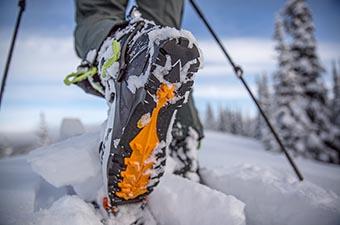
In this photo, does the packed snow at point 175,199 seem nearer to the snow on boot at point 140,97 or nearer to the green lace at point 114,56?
the snow on boot at point 140,97

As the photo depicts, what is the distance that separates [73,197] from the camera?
0.94 metres

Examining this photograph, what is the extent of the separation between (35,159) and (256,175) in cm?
89

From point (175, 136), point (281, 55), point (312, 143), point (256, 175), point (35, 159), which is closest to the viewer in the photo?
point (35, 159)

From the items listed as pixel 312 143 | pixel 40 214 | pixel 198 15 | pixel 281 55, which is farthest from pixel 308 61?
pixel 40 214

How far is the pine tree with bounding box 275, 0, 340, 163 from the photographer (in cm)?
1261

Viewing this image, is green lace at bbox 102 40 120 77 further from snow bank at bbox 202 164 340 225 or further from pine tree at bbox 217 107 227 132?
pine tree at bbox 217 107 227 132

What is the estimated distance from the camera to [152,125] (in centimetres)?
80

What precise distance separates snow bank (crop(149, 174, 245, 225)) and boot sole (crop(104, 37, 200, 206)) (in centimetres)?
14

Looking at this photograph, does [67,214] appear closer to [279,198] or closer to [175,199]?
[175,199]

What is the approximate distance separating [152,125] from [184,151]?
59 cm

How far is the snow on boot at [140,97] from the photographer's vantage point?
0.71 metres

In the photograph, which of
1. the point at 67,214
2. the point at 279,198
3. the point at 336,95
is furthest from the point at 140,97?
the point at 336,95

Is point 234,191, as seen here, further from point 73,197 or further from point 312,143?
point 312,143

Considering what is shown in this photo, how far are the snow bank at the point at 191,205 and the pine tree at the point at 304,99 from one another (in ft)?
42.9
